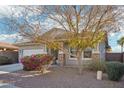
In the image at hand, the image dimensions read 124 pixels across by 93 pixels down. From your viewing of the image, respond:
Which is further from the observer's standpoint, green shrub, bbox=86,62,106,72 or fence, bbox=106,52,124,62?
fence, bbox=106,52,124,62

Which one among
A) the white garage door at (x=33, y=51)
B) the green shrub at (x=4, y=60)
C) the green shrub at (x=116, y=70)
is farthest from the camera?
the green shrub at (x=4, y=60)

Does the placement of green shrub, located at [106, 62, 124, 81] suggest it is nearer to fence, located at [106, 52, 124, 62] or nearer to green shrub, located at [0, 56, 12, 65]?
fence, located at [106, 52, 124, 62]

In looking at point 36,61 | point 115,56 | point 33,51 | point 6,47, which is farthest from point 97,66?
point 6,47

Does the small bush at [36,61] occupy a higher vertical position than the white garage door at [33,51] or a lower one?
lower

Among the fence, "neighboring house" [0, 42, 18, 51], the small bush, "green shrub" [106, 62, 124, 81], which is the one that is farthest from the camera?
"neighboring house" [0, 42, 18, 51]

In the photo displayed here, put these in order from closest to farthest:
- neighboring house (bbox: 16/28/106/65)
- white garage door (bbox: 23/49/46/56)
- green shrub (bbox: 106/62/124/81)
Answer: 1. green shrub (bbox: 106/62/124/81)
2. neighboring house (bbox: 16/28/106/65)
3. white garage door (bbox: 23/49/46/56)

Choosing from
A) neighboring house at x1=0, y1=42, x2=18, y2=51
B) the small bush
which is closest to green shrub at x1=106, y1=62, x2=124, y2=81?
the small bush

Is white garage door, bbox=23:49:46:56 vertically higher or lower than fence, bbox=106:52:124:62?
higher

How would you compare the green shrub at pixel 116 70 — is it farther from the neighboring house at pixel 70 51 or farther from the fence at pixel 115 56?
the fence at pixel 115 56

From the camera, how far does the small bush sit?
14451mm

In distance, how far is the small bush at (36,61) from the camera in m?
14.5

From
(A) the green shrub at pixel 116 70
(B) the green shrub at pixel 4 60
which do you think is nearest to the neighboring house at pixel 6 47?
(B) the green shrub at pixel 4 60

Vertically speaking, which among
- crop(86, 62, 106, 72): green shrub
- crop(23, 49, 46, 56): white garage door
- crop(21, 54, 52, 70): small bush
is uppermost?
crop(23, 49, 46, 56): white garage door
